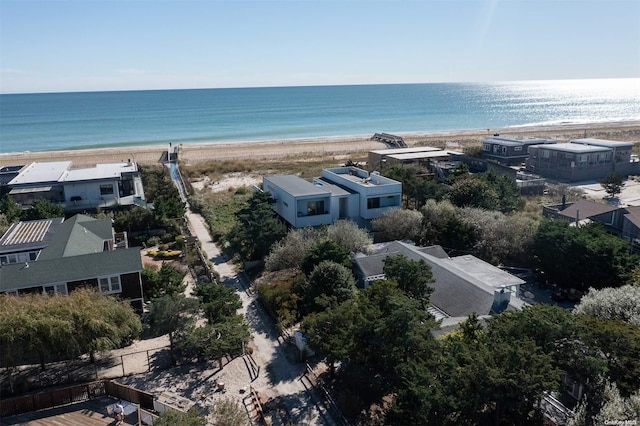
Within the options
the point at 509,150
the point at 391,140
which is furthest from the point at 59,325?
the point at 391,140

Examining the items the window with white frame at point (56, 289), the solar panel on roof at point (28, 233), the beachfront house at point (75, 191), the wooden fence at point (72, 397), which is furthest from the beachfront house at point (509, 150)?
the wooden fence at point (72, 397)

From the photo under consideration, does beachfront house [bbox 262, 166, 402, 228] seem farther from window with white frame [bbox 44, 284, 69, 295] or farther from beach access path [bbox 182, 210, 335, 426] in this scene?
window with white frame [bbox 44, 284, 69, 295]

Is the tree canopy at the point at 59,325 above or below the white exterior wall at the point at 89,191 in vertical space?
below

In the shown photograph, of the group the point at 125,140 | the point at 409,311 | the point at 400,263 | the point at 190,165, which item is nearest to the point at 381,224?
the point at 400,263

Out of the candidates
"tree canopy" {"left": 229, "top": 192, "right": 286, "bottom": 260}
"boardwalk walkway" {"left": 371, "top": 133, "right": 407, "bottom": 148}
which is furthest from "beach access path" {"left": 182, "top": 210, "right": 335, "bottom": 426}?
"boardwalk walkway" {"left": 371, "top": 133, "right": 407, "bottom": 148}

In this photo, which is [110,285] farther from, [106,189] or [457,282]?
[106,189]

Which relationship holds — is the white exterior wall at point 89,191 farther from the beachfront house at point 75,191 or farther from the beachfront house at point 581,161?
the beachfront house at point 581,161
